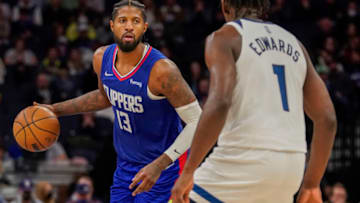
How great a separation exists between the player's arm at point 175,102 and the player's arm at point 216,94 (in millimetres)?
1037

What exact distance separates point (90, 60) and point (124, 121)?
351 inches

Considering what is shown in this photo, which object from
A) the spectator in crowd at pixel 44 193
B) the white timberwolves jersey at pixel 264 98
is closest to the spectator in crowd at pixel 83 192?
the spectator in crowd at pixel 44 193

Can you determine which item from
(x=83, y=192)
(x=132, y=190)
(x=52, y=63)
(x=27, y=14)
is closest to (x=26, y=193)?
(x=83, y=192)

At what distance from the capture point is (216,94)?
3068mm

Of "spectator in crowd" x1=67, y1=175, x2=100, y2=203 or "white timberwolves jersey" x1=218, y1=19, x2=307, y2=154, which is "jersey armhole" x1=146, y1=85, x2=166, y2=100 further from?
"spectator in crowd" x1=67, y1=175, x2=100, y2=203

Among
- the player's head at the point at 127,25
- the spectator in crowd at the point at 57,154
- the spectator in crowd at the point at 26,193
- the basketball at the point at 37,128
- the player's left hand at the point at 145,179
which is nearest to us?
the player's left hand at the point at 145,179

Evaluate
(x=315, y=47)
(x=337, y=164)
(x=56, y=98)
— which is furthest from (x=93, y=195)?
(x=315, y=47)

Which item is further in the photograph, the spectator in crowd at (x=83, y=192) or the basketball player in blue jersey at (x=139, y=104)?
the spectator in crowd at (x=83, y=192)

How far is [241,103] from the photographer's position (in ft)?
10.5

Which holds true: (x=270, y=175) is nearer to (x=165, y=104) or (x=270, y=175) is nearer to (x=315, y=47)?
(x=165, y=104)

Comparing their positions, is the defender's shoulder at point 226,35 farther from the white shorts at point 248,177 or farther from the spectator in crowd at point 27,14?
the spectator in crowd at point 27,14

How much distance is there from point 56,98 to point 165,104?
7.05 meters

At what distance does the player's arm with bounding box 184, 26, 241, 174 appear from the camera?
10.0ft

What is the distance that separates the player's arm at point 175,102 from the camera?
167 inches
